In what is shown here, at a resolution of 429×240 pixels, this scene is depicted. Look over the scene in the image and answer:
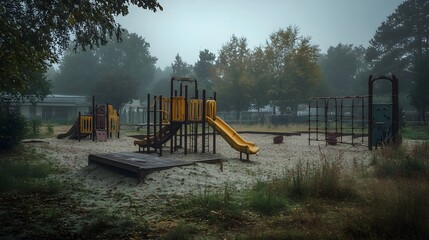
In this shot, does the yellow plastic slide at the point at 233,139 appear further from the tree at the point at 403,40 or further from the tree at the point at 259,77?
the tree at the point at 403,40

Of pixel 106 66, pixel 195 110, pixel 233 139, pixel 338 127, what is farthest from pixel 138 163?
pixel 106 66

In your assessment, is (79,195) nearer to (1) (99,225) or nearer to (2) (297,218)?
(1) (99,225)

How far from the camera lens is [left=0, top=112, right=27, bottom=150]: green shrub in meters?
14.8

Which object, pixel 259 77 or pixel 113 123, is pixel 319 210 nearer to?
pixel 113 123

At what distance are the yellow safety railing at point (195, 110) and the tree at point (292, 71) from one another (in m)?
29.7

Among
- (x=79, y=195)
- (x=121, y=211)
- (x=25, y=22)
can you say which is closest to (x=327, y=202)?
(x=121, y=211)

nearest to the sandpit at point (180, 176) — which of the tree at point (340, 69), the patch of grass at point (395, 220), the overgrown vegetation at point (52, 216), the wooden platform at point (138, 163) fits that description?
the wooden platform at point (138, 163)

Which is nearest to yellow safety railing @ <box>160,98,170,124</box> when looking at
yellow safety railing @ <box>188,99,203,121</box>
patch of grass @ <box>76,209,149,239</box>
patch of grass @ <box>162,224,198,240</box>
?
yellow safety railing @ <box>188,99,203,121</box>

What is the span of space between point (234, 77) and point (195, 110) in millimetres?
33375

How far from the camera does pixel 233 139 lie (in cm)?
1443

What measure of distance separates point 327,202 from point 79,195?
5227mm

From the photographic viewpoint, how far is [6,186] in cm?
835

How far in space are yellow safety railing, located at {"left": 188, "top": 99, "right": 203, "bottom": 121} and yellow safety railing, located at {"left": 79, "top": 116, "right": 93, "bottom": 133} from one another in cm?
1106

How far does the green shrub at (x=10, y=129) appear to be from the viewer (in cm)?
1479
